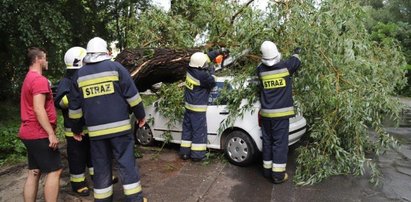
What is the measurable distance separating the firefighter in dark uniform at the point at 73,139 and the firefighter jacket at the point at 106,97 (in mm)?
688

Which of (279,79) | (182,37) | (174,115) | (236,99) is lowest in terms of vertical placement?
(174,115)

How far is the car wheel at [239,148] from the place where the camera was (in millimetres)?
→ 5250

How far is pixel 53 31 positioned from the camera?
272 inches

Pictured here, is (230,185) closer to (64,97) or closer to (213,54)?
(213,54)

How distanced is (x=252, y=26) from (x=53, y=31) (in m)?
3.97

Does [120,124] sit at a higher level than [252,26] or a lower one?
lower

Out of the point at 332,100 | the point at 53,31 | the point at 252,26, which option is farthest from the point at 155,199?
the point at 53,31

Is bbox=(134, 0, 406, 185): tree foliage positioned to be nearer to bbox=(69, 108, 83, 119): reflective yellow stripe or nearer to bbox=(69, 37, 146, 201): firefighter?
bbox=(69, 37, 146, 201): firefighter

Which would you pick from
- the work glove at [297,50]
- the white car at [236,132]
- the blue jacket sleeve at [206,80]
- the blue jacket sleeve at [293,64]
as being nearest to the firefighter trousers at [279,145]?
the white car at [236,132]

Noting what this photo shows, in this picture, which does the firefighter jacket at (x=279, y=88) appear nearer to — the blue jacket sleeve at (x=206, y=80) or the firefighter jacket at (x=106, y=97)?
the blue jacket sleeve at (x=206, y=80)

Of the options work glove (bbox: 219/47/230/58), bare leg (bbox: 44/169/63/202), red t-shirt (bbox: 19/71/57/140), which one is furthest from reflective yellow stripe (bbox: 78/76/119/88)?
work glove (bbox: 219/47/230/58)

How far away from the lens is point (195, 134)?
18.4 ft

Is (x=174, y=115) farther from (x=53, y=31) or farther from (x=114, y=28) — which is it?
(x=114, y=28)

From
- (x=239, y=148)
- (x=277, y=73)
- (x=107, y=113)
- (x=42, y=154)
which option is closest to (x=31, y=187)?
(x=42, y=154)
